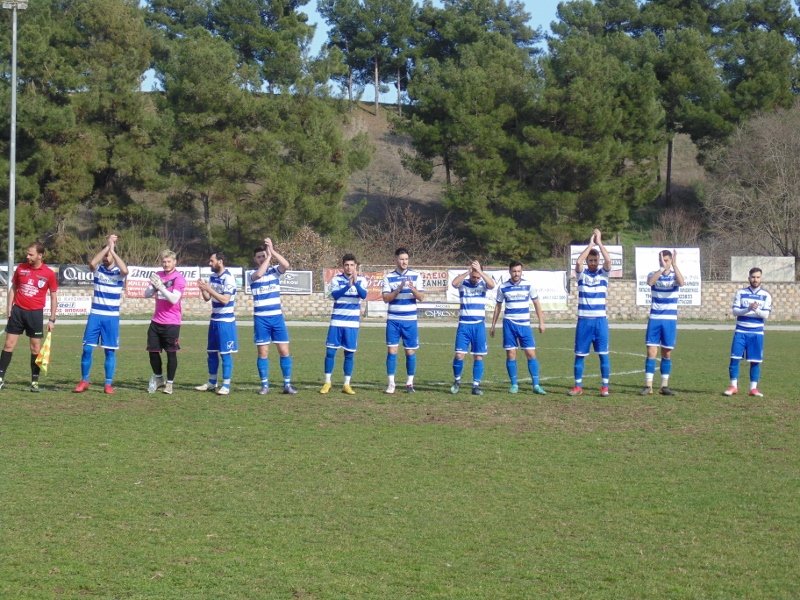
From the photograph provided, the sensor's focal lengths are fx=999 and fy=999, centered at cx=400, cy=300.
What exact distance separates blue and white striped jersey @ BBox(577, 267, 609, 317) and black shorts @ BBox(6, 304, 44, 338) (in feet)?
24.3

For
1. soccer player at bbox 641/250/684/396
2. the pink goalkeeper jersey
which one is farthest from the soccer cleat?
soccer player at bbox 641/250/684/396

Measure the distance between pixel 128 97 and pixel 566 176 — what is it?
2195 cm

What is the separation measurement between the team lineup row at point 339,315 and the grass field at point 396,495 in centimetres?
50

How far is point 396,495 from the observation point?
8.16 m

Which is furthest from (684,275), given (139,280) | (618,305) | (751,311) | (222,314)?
(222,314)

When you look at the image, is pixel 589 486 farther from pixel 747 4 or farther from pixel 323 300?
pixel 747 4

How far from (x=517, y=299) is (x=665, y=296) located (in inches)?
82.9

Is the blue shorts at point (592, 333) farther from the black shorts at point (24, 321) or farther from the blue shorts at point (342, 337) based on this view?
the black shorts at point (24, 321)

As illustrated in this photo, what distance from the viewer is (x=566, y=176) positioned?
5134 cm

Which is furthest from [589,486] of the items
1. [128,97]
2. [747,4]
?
[747,4]

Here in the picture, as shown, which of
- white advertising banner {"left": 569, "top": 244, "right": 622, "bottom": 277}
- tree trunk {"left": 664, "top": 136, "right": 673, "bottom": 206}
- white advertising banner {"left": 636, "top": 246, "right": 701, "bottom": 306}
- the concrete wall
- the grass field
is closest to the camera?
the grass field

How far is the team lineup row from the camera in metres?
13.4

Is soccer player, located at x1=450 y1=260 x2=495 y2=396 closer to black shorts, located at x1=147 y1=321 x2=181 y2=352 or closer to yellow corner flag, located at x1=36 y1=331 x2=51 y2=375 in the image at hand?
black shorts, located at x1=147 y1=321 x2=181 y2=352

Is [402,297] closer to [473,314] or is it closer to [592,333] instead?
[473,314]
